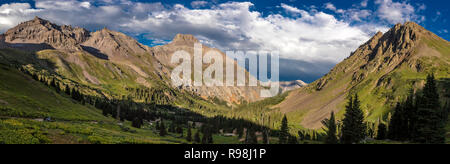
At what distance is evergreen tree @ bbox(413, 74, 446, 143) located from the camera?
185 feet

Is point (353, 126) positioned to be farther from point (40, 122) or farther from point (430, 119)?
point (40, 122)

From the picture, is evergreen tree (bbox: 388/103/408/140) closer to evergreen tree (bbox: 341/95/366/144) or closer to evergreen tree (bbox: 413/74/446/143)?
evergreen tree (bbox: 341/95/366/144)

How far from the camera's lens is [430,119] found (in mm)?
57094

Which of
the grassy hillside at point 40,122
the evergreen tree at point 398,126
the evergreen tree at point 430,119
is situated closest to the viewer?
the grassy hillside at point 40,122

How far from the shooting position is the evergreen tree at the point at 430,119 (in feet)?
185

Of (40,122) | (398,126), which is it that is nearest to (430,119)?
(398,126)

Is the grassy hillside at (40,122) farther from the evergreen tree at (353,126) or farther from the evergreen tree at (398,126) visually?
the evergreen tree at (398,126)

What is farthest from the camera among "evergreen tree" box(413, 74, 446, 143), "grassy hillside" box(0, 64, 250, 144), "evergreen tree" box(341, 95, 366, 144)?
"evergreen tree" box(341, 95, 366, 144)

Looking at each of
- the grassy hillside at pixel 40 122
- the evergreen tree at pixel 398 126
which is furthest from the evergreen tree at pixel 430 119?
the grassy hillside at pixel 40 122

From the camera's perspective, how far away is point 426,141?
5803 centimetres

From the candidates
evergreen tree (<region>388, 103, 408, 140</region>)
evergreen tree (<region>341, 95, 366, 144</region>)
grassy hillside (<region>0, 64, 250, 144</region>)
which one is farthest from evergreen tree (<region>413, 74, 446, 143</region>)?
grassy hillside (<region>0, 64, 250, 144</region>)
